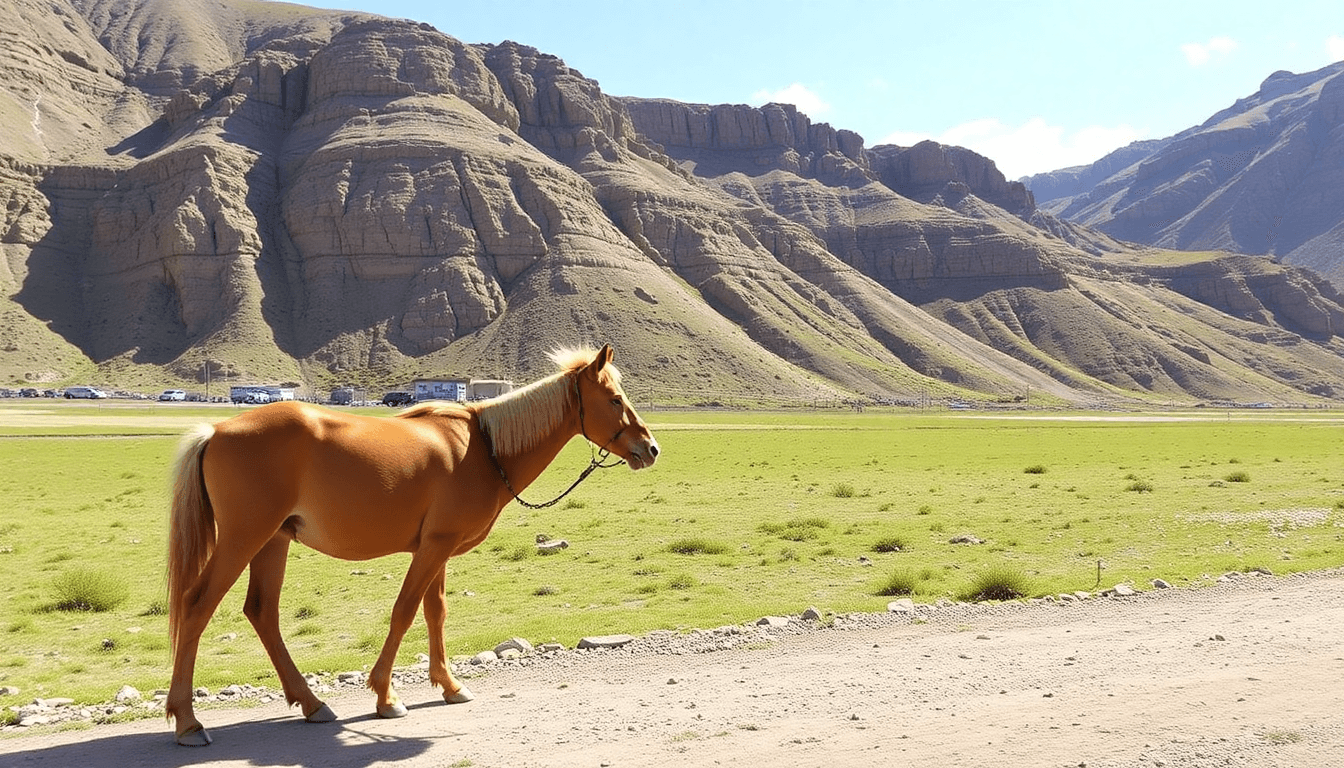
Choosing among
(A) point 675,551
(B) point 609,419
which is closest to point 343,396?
(A) point 675,551

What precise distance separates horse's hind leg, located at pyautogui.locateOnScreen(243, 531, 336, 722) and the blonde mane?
7.09 feet

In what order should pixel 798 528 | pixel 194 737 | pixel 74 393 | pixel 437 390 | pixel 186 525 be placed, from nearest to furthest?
pixel 194 737
pixel 186 525
pixel 798 528
pixel 437 390
pixel 74 393

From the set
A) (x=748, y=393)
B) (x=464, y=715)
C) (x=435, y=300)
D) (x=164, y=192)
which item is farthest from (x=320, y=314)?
(x=464, y=715)

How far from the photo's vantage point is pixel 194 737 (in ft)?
26.3

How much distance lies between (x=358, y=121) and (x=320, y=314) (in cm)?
5251

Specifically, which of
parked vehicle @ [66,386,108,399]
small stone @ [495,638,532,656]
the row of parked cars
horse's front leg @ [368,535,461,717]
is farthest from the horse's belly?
parked vehicle @ [66,386,108,399]

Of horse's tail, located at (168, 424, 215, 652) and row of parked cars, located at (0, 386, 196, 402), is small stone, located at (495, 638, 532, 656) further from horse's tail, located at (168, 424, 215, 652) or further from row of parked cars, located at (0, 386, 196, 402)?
row of parked cars, located at (0, 386, 196, 402)

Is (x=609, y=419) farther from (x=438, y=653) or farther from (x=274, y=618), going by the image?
(x=274, y=618)

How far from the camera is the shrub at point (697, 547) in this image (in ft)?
69.7

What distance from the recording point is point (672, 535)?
24125mm

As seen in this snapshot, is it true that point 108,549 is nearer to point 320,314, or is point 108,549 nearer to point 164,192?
point 320,314

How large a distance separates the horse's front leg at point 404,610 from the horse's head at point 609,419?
1889 millimetres

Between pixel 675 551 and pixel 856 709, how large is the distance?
12.8 meters

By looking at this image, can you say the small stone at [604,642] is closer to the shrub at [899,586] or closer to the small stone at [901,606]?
the small stone at [901,606]
